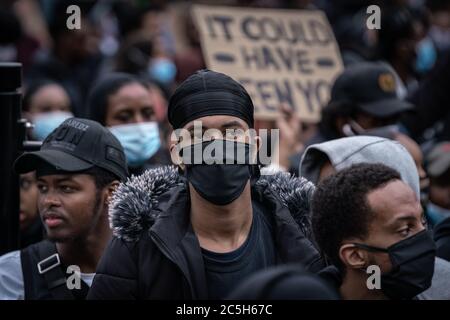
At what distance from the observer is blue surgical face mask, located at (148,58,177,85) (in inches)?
438

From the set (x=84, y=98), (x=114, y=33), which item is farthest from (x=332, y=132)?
(x=114, y=33)

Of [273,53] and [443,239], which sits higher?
[273,53]

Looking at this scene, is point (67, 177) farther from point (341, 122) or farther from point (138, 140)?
point (341, 122)

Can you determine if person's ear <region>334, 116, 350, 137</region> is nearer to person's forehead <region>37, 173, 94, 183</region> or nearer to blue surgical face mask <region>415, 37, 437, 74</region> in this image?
person's forehead <region>37, 173, 94, 183</region>

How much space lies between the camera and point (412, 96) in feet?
29.1

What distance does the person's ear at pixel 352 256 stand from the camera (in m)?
4.11

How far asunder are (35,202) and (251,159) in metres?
2.34

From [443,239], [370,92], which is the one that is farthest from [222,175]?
[370,92]

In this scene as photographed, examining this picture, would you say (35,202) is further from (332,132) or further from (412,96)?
(412,96)

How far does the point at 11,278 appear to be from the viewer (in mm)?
4871

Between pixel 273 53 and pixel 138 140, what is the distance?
2009 mm

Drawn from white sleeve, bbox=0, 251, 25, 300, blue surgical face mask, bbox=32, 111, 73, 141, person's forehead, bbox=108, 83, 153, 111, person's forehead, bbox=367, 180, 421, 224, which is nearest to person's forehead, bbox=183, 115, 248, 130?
person's forehead, bbox=367, 180, 421, 224

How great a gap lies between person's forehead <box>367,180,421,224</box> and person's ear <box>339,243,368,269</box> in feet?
0.44

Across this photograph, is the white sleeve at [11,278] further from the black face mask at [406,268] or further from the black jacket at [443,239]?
the black jacket at [443,239]
